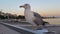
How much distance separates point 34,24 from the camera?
25.3 ft

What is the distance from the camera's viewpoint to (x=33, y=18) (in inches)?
304

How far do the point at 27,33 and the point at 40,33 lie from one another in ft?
4.12

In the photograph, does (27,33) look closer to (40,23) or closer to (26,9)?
(40,23)

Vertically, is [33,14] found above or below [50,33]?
above

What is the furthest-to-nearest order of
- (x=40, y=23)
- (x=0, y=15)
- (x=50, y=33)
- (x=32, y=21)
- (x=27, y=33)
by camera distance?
1. (x=0, y=15)
2. (x=32, y=21)
3. (x=40, y=23)
4. (x=27, y=33)
5. (x=50, y=33)

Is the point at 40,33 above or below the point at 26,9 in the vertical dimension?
below

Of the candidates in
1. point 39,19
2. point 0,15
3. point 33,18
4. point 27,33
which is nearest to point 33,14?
point 33,18

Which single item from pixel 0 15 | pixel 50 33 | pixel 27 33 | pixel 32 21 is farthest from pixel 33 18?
pixel 0 15

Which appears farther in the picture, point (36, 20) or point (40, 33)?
point (36, 20)

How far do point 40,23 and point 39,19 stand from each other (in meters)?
0.17

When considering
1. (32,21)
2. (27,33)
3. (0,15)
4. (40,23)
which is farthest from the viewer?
(0,15)

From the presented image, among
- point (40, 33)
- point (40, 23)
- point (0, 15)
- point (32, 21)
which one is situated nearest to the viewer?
point (40, 33)

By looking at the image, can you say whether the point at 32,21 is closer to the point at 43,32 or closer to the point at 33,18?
the point at 33,18

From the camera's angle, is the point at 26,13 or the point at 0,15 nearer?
the point at 26,13
